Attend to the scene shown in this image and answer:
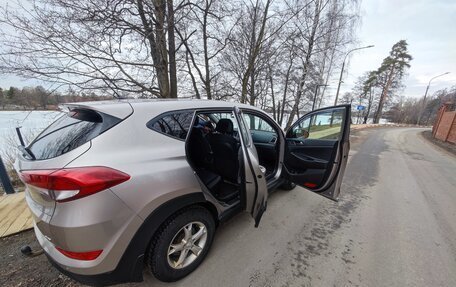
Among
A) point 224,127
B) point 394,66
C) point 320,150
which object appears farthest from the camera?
point 394,66

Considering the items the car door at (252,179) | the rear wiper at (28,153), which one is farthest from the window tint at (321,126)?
the rear wiper at (28,153)

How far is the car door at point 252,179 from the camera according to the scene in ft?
5.91

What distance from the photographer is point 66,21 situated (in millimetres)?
3918

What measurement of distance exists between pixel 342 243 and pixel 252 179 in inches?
58.3

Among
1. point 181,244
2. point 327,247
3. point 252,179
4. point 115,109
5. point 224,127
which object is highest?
point 115,109

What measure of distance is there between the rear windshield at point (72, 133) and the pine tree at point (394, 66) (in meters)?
39.3

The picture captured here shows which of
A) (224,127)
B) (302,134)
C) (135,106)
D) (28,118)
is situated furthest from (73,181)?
(28,118)

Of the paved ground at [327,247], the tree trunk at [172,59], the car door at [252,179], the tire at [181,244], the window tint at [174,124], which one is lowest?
the paved ground at [327,247]

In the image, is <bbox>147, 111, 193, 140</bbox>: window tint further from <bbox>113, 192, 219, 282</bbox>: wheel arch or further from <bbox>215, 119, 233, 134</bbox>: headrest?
<bbox>215, 119, 233, 134</bbox>: headrest

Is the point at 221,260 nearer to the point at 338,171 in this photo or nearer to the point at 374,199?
the point at 338,171

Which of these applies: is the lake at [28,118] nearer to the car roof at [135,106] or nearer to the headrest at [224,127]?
the car roof at [135,106]

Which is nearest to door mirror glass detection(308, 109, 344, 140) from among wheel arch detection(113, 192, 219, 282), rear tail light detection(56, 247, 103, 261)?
wheel arch detection(113, 192, 219, 282)

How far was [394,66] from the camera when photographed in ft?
A: 93.7

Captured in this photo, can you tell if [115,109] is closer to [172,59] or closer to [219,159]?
[219,159]
